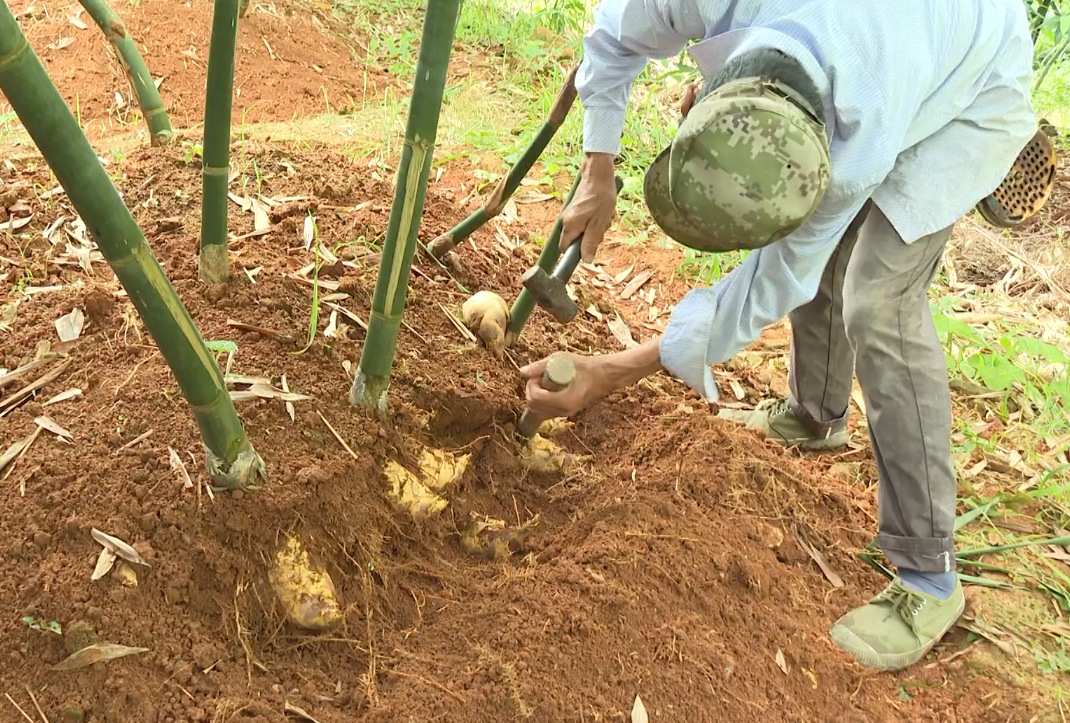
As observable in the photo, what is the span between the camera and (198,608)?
151 cm

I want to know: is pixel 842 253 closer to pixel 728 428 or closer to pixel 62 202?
pixel 728 428

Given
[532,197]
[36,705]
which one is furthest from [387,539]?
[532,197]

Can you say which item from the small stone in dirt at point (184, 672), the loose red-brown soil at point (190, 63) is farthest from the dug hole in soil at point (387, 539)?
the loose red-brown soil at point (190, 63)

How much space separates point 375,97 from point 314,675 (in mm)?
3693

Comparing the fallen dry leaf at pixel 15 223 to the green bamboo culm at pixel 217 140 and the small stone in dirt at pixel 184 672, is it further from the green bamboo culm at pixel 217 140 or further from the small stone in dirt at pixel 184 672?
the small stone in dirt at pixel 184 672

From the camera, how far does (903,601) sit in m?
1.93

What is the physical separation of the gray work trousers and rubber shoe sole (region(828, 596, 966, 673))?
0.65 feet

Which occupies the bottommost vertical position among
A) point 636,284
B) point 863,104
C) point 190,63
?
point 190,63

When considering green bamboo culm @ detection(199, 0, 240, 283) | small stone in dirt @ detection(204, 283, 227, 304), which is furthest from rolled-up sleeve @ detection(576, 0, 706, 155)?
small stone in dirt @ detection(204, 283, 227, 304)

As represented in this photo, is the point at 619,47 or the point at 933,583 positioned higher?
the point at 619,47

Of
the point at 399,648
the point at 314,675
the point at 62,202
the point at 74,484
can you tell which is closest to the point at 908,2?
the point at 399,648

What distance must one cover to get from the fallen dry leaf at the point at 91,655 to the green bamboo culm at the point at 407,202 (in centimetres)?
68

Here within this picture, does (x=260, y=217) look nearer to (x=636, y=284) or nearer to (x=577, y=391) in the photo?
(x=577, y=391)

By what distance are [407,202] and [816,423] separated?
153cm
